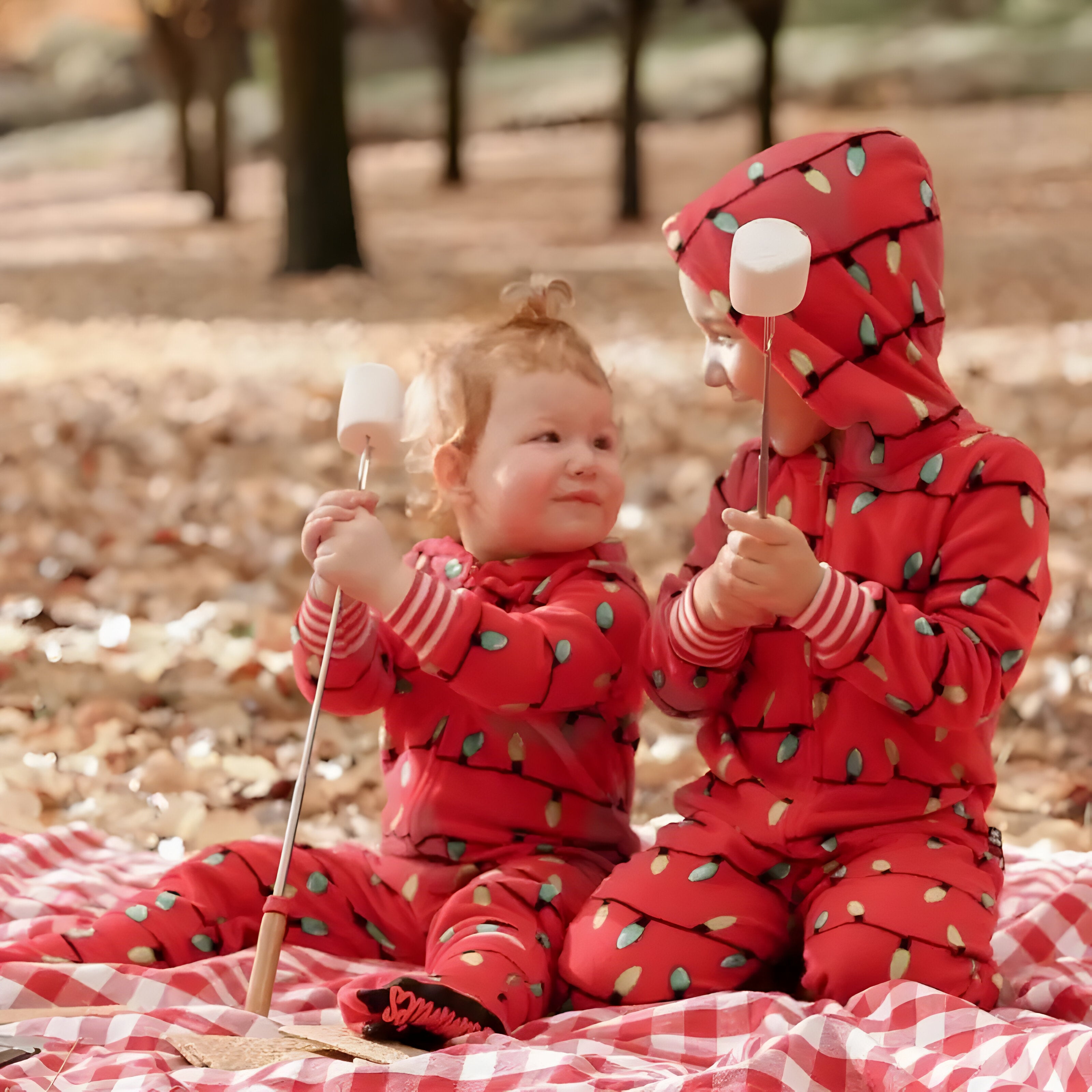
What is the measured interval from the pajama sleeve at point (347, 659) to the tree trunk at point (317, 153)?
3135 mm

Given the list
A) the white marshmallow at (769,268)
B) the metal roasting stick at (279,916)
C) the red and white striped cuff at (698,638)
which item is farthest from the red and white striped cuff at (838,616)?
the metal roasting stick at (279,916)

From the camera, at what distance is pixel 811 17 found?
4.39 m

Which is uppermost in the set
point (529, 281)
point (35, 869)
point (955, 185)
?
point (955, 185)

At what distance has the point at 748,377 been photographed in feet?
4.77

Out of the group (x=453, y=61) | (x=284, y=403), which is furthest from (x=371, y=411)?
(x=453, y=61)

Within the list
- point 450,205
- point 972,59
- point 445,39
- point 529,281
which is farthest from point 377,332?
point 529,281

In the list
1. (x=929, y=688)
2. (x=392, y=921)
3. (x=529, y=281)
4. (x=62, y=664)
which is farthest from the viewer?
(x=62, y=664)

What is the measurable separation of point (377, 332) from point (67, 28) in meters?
1.47

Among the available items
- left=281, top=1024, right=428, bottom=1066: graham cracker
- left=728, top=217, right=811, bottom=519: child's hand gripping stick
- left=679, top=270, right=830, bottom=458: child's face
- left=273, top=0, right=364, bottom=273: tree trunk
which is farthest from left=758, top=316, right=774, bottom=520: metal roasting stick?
left=273, top=0, right=364, bottom=273: tree trunk

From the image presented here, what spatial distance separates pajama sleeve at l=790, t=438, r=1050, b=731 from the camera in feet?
4.23

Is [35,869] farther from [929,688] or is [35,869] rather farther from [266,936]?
[929,688]

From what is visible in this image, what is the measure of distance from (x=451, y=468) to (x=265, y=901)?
48 centimetres

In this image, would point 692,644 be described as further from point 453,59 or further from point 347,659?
point 453,59

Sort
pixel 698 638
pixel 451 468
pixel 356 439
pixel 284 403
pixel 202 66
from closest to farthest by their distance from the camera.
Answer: pixel 698 638, pixel 356 439, pixel 451 468, pixel 284 403, pixel 202 66
